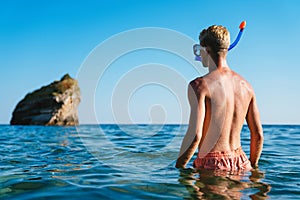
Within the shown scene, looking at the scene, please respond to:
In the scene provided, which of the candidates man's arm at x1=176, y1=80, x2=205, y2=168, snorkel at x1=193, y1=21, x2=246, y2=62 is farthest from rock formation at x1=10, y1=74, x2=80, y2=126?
man's arm at x1=176, y1=80, x2=205, y2=168

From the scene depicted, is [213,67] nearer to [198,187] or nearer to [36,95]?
[198,187]

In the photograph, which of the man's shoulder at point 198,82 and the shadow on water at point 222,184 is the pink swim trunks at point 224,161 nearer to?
the shadow on water at point 222,184

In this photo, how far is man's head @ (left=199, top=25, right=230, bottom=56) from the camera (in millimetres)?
4895

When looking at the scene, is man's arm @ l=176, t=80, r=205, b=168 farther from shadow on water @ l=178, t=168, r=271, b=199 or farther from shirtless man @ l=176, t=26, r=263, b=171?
shadow on water @ l=178, t=168, r=271, b=199

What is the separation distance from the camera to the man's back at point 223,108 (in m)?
4.75

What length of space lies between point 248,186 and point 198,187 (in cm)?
68

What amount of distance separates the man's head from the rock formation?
6517 centimetres

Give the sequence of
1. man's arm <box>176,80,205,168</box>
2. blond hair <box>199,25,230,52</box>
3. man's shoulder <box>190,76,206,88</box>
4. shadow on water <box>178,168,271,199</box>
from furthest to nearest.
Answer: blond hair <box>199,25,230,52</box>
man's shoulder <box>190,76,206,88</box>
man's arm <box>176,80,205,168</box>
shadow on water <box>178,168,271,199</box>

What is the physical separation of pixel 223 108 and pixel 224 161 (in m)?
0.81

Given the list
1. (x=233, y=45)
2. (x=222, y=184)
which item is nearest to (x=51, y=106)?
(x=233, y=45)

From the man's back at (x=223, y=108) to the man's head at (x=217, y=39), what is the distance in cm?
32

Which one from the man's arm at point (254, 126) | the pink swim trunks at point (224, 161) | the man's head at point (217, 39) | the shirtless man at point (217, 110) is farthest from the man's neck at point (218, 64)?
the pink swim trunks at point (224, 161)

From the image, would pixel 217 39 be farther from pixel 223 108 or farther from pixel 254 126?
pixel 254 126

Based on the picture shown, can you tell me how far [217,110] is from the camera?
477 cm
